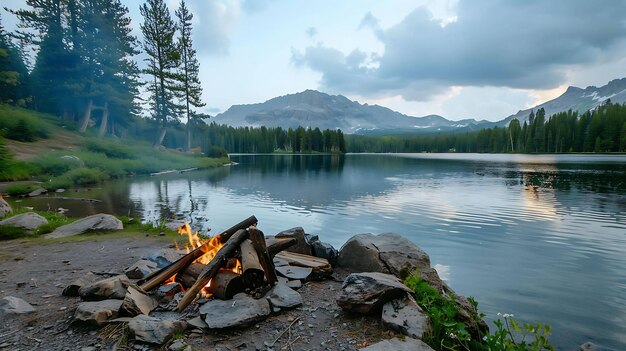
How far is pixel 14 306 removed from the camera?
6.51 metres

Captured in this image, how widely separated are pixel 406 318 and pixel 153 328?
465 centimetres

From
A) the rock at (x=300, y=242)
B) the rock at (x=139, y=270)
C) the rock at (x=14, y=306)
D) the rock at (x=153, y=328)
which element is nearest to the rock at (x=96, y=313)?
the rock at (x=153, y=328)

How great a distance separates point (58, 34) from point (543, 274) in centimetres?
8234

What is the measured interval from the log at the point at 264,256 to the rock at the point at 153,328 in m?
2.20

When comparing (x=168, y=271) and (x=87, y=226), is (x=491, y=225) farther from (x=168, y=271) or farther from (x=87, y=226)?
(x=87, y=226)

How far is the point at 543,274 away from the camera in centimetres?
1243

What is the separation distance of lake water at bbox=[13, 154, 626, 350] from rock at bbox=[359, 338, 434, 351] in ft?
16.8

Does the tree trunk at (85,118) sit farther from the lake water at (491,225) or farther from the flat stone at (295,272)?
the flat stone at (295,272)

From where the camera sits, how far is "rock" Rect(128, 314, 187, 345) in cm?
526

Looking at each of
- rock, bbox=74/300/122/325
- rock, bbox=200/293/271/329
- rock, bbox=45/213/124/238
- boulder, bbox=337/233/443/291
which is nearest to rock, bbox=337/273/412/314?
rock, bbox=200/293/271/329

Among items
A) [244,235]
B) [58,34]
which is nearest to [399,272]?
[244,235]

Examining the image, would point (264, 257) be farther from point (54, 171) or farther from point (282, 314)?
point (54, 171)

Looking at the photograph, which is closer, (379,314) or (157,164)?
(379,314)

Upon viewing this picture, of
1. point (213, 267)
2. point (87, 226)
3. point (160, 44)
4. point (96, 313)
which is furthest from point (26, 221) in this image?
point (160, 44)
